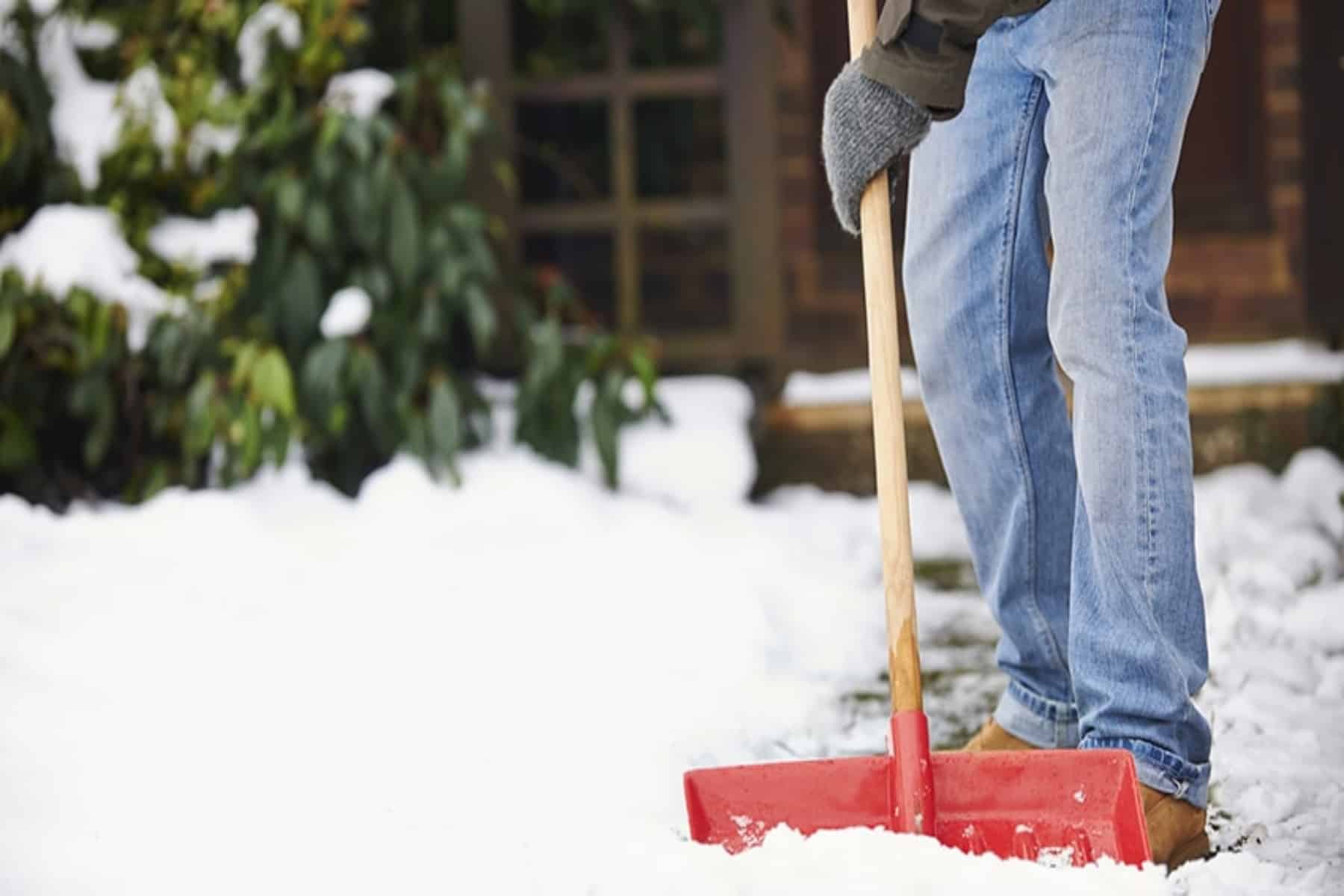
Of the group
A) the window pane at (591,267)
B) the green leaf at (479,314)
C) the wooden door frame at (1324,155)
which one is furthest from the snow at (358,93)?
the wooden door frame at (1324,155)

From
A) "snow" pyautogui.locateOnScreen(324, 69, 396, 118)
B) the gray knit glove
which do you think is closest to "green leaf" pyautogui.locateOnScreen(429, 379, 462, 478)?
"snow" pyautogui.locateOnScreen(324, 69, 396, 118)

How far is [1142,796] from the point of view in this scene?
1.52 m

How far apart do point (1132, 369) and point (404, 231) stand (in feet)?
6.45

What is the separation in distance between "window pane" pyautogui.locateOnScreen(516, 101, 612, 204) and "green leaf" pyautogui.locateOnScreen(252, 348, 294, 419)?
1.27 m

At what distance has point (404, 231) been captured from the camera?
3.24 metres

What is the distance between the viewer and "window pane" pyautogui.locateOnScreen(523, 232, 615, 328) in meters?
5.04

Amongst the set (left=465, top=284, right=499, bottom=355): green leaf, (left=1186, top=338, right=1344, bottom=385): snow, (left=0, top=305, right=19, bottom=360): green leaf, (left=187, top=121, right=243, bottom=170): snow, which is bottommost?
(left=1186, top=338, right=1344, bottom=385): snow

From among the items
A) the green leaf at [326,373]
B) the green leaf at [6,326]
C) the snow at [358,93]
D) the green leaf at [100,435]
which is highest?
the snow at [358,93]

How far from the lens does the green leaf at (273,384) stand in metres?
3.08

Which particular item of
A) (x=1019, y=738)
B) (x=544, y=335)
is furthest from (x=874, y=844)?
(x=544, y=335)

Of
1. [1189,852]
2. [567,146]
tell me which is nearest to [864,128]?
[1189,852]

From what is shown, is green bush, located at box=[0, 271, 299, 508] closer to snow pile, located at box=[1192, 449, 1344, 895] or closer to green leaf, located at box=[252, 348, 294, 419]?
green leaf, located at box=[252, 348, 294, 419]

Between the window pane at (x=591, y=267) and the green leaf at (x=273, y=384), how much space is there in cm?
192

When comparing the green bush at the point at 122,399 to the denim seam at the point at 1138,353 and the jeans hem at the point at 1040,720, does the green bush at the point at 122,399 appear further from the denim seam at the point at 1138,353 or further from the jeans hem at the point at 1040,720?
the denim seam at the point at 1138,353
